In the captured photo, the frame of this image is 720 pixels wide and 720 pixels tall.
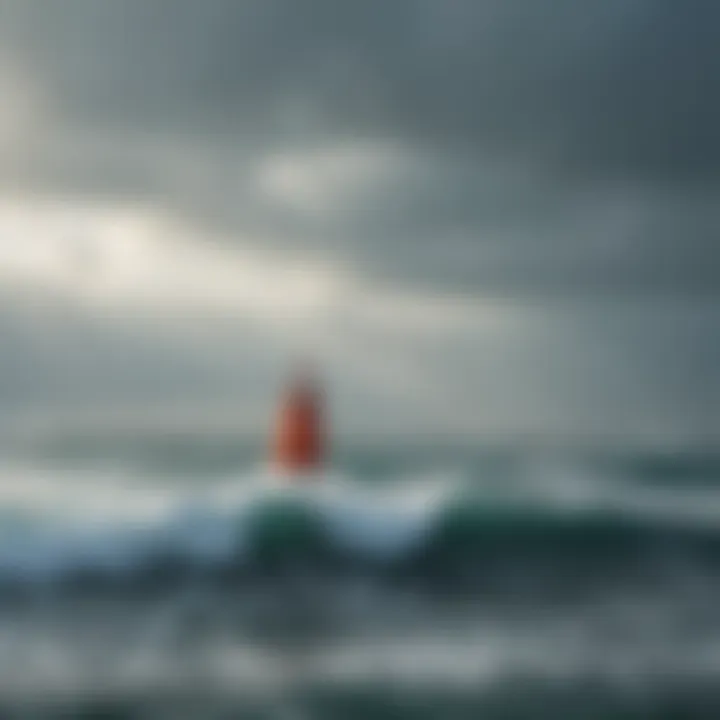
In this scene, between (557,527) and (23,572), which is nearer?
(23,572)

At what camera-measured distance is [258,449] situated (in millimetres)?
8375

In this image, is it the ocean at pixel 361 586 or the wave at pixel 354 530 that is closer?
the ocean at pixel 361 586

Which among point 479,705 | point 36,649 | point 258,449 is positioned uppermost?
point 258,449

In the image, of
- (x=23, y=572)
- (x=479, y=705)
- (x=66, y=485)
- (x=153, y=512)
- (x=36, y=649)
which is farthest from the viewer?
(x=66, y=485)

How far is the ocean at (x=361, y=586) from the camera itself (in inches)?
257

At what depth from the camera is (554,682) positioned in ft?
21.6

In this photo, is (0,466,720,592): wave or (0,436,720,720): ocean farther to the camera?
(0,466,720,592): wave

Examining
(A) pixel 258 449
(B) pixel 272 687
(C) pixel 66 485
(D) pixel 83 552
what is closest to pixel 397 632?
(B) pixel 272 687

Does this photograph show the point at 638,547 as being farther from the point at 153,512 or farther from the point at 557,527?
the point at 153,512

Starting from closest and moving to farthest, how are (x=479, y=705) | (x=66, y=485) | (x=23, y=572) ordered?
(x=479, y=705) < (x=23, y=572) < (x=66, y=485)

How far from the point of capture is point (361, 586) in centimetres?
793

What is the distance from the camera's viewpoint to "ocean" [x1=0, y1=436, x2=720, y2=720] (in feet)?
21.4

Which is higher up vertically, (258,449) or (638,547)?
(258,449)

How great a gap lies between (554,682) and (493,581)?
59.9 inches
